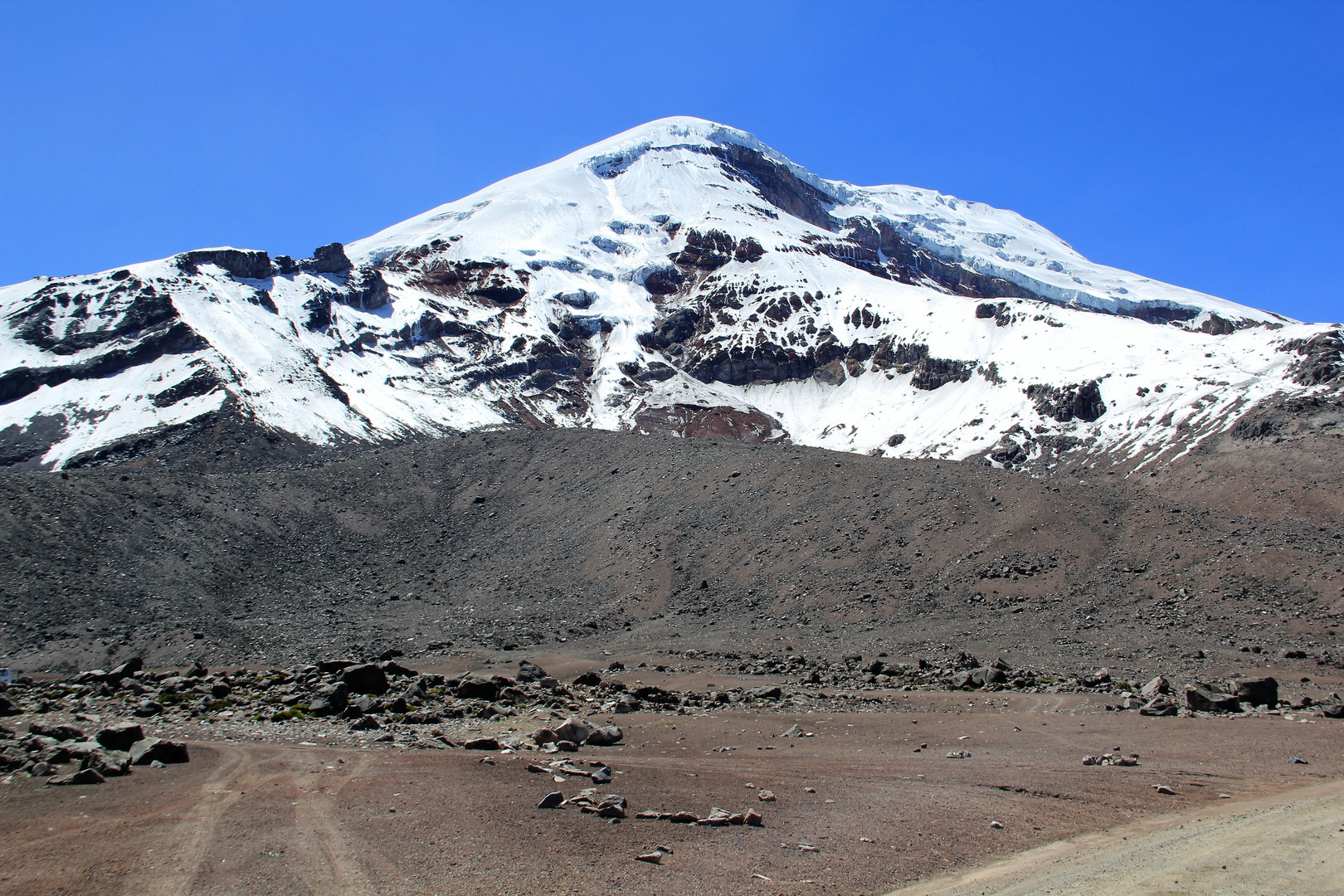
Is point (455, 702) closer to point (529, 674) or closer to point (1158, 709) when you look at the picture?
point (529, 674)

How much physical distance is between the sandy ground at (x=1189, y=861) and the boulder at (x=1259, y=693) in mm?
9315

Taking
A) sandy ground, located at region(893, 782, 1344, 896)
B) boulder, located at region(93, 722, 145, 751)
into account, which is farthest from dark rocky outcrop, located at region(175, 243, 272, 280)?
sandy ground, located at region(893, 782, 1344, 896)

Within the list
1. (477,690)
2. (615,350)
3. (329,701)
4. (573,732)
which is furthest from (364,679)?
(615,350)

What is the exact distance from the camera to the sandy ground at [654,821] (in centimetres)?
943

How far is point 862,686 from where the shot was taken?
80.4 ft

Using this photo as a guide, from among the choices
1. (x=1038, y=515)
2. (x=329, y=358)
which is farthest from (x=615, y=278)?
(x=1038, y=515)

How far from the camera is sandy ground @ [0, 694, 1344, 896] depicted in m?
9.43

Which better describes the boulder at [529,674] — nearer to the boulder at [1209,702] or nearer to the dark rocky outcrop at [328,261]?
the boulder at [1209,702]

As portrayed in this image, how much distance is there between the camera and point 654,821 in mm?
11469

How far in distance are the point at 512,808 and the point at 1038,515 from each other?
105ft

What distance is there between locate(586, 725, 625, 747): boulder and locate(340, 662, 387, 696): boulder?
261 inches

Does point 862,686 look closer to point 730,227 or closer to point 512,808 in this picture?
point 512,808

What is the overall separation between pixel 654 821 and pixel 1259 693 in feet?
57.0

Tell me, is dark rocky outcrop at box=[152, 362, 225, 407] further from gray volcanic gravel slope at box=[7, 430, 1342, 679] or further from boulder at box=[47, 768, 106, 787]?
boulder at box=[47, 768, 106, 787]
